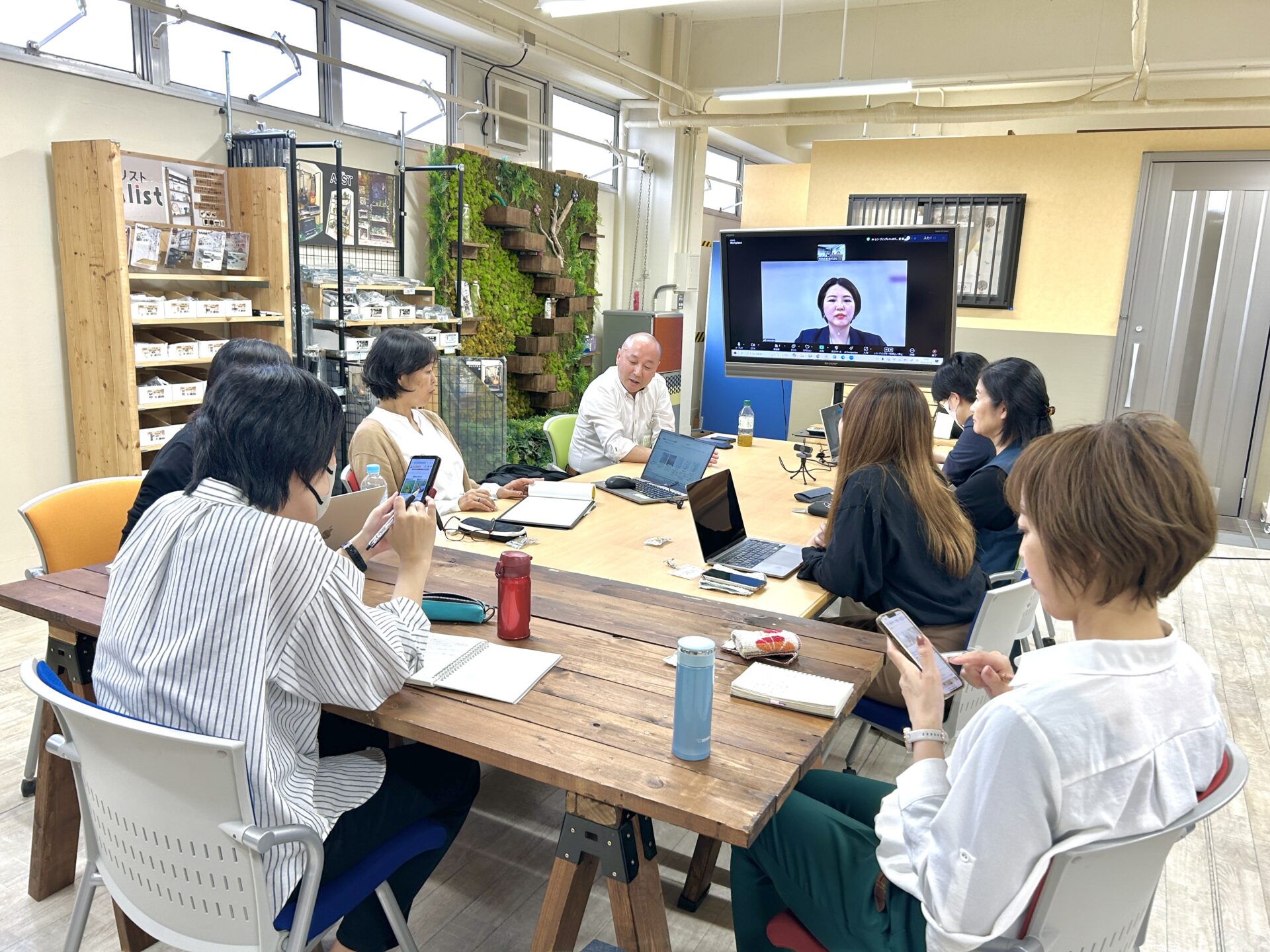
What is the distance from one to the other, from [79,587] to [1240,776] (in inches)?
91.4

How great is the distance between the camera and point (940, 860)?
1151mm

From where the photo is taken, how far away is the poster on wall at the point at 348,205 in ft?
16.7

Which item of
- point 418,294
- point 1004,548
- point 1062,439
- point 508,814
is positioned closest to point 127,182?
point 418,294

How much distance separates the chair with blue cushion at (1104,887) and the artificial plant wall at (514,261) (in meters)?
5.35

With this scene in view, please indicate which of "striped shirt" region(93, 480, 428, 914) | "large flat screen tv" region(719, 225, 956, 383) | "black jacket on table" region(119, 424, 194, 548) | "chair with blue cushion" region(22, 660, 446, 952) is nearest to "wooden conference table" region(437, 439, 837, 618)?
"black jacket on table" region(119, 424, 194, 548)

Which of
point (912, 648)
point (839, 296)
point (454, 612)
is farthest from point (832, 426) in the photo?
point (912, 648)

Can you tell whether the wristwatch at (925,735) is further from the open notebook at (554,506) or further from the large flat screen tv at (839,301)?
the large flat screen tv at (839,301)

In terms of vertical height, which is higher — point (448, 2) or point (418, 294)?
point (448, 2)

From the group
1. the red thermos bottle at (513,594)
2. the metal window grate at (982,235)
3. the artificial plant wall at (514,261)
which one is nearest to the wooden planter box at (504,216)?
the artificial plant wall at (514,261)

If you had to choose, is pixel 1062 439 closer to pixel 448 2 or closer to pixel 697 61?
pixel 448 2

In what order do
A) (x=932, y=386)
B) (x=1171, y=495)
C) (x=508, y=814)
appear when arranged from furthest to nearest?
(x=932, y=386)
(x=508, y=814)
(x=1171, y=495)

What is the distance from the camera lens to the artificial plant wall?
618cm

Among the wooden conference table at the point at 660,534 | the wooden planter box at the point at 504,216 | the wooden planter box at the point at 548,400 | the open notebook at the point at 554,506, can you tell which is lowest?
the wooden planter box at the point at 548,400

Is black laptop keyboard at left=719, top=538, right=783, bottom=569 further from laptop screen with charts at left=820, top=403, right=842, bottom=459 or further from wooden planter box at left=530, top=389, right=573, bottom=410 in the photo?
wooden planter box at left=530, top=389, right=573, bottom=410
